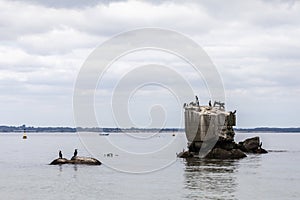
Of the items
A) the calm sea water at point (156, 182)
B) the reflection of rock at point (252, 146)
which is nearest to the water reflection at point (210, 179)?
the calm sea water at point (156, 182)

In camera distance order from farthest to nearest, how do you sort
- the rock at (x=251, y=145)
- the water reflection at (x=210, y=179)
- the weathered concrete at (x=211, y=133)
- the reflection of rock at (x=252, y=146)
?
the rock at (x=251, y=145) < the reflection of rock at (x=252, y=146) < the weathered concrete at (x=211, y=133) < the water reflection at (x=210, y=179)

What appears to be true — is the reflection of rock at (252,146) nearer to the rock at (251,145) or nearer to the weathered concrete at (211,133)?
the rock at (251,145)

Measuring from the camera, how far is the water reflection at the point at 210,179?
53.6 m

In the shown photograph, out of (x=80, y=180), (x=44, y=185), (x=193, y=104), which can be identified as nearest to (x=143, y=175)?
(x=80, y=180)

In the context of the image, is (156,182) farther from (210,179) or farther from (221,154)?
(221,154)

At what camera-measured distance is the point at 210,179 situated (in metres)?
65.4

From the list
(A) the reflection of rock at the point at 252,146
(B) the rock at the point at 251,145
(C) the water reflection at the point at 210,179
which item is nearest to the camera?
(C) the water reflection at the point at 210,179

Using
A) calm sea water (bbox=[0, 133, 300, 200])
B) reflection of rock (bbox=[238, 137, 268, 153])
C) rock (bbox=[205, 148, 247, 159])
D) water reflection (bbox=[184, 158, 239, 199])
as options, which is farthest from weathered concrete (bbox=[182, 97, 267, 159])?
reflection of rock (bbox=[238, 137, 268, 153])

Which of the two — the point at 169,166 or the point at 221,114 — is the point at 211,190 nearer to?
the point at 169,166

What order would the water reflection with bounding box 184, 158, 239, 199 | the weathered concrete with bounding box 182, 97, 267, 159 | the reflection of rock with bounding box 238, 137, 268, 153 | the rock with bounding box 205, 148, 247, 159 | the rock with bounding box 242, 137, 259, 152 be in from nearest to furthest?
the water reflection with bounding box 184, 158, 239, 199
the rock with bounding box 205, 148, 247, 159
the weathered concrete with bounding box 182, 97, 267, 159
the reflection of rock with bounding box 238, 137, 268, 153
the rock with bounding box 242, 137, 259, 152

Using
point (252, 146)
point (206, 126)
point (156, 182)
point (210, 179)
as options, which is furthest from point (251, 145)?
point (156, 182)

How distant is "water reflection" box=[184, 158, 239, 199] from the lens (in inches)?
2110

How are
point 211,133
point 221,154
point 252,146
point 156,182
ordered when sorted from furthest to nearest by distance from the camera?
point 252,146 → point 211,133 → point 221,154 → point 156,182

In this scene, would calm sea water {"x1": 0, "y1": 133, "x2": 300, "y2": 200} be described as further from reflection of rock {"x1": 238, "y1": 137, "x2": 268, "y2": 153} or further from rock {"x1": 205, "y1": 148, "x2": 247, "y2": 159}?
reflection of rock {"x1": 238, "y1": 137, "x2": 268, "y2": 153}
